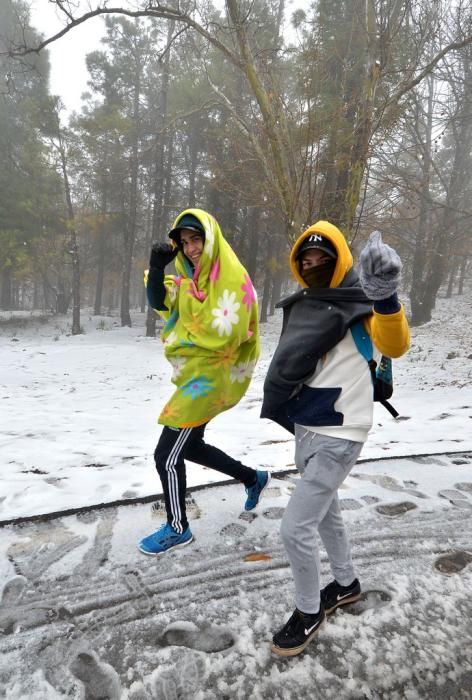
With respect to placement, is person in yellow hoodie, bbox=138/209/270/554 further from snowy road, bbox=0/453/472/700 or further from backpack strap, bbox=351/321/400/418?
backpack strap, bbox=351/321/400/418

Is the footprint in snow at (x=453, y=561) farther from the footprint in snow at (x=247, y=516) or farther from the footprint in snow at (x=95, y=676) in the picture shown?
the footprint in snow at (x=95, y=676)

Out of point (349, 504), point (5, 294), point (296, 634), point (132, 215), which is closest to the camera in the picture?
point (296, 634)

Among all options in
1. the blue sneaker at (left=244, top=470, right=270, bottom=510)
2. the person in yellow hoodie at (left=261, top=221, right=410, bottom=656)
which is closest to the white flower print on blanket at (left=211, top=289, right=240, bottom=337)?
the person in yellow hoodie at (left=261, top=221, right=410, bottom=656)

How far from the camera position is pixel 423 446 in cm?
453

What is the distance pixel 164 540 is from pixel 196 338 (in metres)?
1.29

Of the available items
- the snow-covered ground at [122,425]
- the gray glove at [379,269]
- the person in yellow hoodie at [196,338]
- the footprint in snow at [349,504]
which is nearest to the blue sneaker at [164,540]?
the person in yellow hoodie at [196,338]

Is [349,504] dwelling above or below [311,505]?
below

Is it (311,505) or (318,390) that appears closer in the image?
(311,505)

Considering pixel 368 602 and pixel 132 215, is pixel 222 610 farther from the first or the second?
pixel 132 215

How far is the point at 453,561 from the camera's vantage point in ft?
8.21

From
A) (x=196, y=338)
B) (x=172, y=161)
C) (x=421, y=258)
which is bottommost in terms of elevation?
(x=196, y=338)

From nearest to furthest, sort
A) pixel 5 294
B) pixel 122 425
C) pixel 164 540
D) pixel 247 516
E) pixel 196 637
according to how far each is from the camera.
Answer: pixel 196 637, pixel 164 540, pixel 247 516, pixel 122 425, pixel 5 294

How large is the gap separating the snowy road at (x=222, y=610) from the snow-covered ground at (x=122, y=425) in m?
0.63

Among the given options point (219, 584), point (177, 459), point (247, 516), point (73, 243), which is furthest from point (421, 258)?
point (219, 584)
